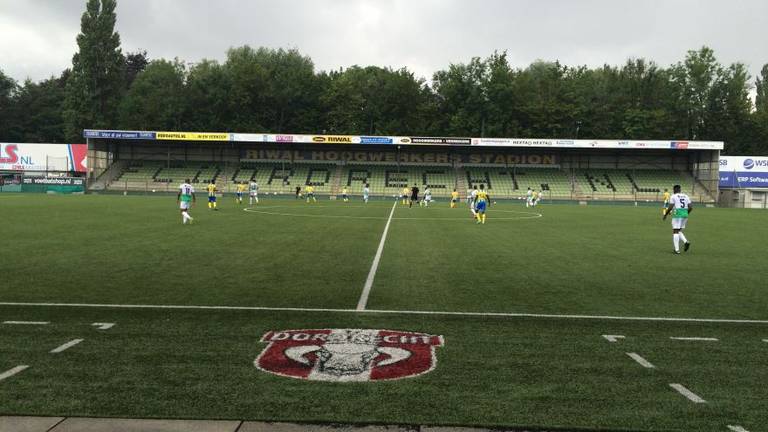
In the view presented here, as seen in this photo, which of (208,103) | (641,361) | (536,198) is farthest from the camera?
(208,103)

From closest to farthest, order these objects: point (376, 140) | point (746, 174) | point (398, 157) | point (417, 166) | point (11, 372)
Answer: point (11, 372)
point (746, 174)
point (376, 140)
point (417, 166)
point (398, 157)

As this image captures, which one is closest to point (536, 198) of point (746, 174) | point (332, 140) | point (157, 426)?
point (332, 140)

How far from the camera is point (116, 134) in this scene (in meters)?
65.6

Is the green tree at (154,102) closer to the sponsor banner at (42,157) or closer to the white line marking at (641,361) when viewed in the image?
the sponsor banner at (42,157)

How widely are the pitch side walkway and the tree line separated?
83163 mm

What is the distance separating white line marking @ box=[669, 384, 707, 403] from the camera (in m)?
4.94

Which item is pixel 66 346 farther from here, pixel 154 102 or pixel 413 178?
pixel 154 102

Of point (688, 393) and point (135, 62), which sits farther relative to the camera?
point (135, 62)

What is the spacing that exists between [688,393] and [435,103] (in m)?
90.3

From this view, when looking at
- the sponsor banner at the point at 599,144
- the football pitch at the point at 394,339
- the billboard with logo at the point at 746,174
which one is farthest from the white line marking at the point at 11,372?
the billboard with logo at the point at 746,174

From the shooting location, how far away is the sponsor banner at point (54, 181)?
64.2 meters

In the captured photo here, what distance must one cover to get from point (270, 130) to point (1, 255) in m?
78.3

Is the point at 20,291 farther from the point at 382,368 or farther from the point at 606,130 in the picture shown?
the point at 606,130

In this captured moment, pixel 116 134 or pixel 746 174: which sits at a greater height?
pixel 116 134
